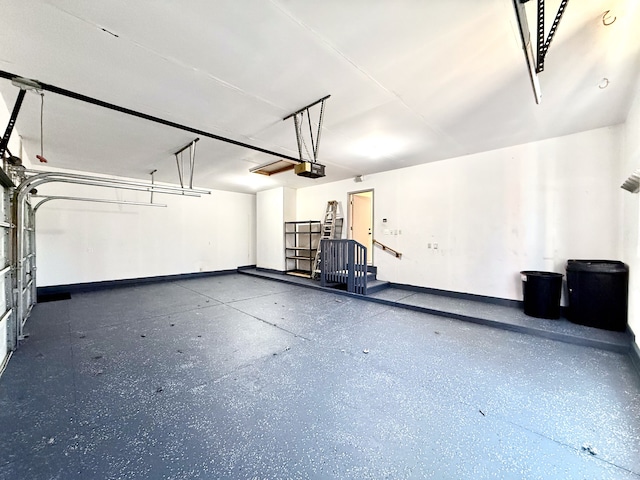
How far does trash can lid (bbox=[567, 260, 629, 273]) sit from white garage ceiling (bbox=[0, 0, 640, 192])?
1917 mm

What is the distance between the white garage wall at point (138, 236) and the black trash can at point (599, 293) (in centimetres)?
854

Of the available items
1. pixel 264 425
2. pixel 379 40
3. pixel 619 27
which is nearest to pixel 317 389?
pixel 264 425

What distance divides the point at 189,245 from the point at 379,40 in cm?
765

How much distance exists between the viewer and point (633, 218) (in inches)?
112

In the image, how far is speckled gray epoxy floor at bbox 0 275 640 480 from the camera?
4.91 ft

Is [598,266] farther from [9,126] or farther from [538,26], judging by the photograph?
[9,126]

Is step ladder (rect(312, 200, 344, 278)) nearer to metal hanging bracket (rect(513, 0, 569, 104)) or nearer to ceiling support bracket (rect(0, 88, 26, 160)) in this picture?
metal hanging bracket (rect(513, 0, 569, 104))

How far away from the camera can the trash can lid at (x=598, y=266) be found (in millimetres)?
3198

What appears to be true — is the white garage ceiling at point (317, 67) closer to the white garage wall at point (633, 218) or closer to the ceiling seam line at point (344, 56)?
the ceiling seam line at point (344, 56)

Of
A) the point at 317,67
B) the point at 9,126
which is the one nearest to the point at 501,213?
the point at 317,67

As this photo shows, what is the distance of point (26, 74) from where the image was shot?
2373mm

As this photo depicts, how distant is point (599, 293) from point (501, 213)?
5.68ft

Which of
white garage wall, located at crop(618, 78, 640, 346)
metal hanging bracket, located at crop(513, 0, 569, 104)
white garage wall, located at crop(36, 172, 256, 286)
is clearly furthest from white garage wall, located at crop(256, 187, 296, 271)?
white garage wall, located at crop(618, 78, 640, 346)

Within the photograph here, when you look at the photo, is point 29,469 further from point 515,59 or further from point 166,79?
point 515,59
